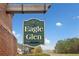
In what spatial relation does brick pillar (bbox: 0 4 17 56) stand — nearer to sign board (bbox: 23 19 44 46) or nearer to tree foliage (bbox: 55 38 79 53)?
sign board (bbox: 23 19 44 46)

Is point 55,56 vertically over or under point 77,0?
under

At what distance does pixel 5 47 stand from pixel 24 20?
1.03 ft

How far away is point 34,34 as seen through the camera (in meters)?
3.02

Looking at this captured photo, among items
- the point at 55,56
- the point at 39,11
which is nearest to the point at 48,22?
the point at 39,11

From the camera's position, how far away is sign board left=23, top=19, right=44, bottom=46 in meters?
3.02

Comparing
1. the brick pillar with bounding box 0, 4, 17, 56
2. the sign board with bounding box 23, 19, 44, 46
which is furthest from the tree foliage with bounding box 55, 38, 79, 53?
the brick pillar with bounding box 0, 4, 17, 56

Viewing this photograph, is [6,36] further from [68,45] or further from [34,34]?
[68,45]

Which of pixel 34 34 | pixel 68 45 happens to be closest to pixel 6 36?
pixel 34 34

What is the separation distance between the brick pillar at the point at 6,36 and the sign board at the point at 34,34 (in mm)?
134

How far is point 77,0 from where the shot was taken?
297cm

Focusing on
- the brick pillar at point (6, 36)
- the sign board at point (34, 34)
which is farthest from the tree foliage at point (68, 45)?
the brick pillar at point (6, 36)

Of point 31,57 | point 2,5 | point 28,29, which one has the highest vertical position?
point 2,5

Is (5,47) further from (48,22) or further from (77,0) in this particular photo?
(77,0)

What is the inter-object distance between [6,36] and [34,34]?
28 cm
